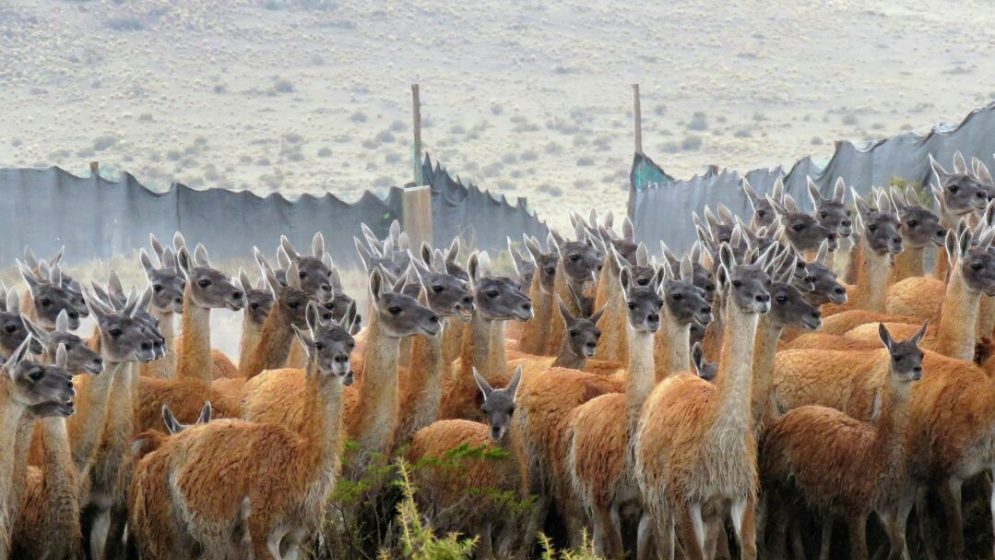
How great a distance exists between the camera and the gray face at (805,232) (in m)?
12.6

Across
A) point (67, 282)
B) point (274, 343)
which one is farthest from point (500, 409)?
point (67, 282)

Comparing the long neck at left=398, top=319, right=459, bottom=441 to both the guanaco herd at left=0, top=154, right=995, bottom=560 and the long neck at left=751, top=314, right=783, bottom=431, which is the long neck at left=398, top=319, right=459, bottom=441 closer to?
the guanaco herd at left=0, top=154, right=995, bottom=560

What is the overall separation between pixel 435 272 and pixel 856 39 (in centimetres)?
5158

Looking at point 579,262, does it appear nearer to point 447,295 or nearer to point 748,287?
point 447,295

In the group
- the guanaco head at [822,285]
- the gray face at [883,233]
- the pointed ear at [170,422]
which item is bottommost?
the pointed ear at [170,422]

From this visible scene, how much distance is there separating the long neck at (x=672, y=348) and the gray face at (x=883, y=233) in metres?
3.28

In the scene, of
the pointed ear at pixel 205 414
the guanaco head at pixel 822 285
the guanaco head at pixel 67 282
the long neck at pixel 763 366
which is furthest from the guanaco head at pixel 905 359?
the guanaco head at pixel 67 282

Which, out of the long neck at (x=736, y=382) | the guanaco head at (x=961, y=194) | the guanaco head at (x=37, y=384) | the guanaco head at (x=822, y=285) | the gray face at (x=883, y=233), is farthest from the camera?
the guanaco head at (x=961, y=194)

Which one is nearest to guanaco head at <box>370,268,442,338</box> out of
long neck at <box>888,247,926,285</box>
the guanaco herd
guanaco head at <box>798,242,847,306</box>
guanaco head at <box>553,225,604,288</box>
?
the guanaco herd

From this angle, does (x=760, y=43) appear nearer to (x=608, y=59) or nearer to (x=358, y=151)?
(x=608, y=59)

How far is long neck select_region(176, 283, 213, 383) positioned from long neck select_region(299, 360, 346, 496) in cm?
245

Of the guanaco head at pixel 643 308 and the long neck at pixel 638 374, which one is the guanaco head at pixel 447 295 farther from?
the long neck at pixel 638 374

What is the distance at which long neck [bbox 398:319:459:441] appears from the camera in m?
9.66

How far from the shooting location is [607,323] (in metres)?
11.5
